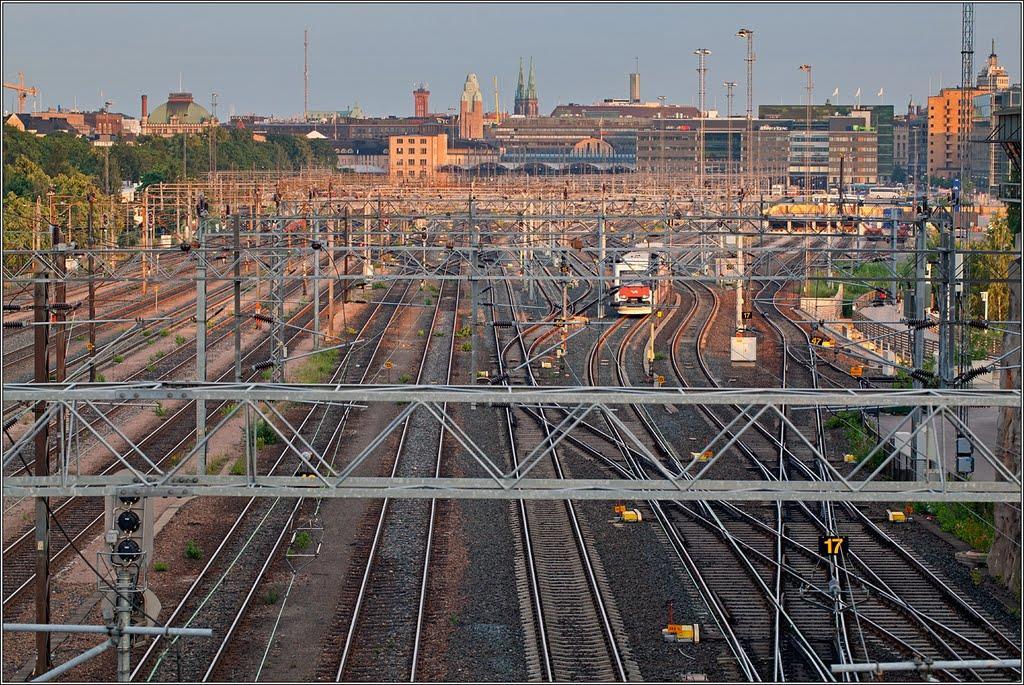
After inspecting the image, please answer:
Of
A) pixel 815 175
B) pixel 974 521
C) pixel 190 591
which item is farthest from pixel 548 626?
pixel 815 175

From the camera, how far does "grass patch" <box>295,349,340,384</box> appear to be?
74.6ft

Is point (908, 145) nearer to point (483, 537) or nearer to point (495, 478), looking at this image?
point (483, 537)

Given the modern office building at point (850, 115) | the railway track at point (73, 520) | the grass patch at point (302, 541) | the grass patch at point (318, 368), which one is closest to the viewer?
the railway track at point (73, 520)

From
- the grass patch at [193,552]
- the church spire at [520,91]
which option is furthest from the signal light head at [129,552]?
the church spire at [520,91]

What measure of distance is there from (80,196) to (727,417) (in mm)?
24228

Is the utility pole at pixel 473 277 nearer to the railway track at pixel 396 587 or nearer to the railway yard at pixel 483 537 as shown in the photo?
the railway yard at pixel 483 537

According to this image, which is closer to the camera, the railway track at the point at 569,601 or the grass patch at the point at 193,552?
the railway track at the point at 569,601

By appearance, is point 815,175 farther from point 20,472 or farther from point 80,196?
point 20,472

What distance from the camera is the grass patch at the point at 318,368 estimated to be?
22750mm

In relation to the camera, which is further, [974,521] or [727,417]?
[727,417]

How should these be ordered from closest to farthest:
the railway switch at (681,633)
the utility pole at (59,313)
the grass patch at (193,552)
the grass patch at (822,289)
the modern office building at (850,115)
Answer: the utility pole at (59,313)
the railway switch at (681,633)
the grass patch at (193,552)
the grass patch at (822,289)
the modern office building at (850,115)

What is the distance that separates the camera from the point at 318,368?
24.0 metres

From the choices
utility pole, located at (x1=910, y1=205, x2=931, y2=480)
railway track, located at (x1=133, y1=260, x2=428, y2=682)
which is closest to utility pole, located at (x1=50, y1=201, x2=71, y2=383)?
railway track, located at (x1=133, y1=260, x2=428, y2=682)

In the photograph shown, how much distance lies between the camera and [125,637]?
324 inches
